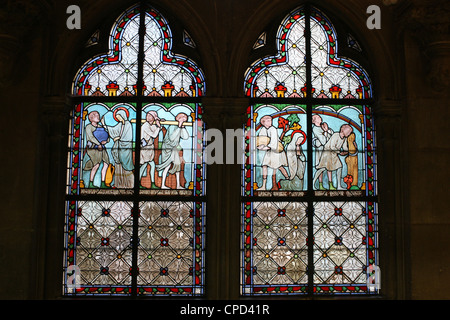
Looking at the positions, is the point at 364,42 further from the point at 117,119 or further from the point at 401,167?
the point at 117,119

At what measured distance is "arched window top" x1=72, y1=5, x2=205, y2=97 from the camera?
18.3ft

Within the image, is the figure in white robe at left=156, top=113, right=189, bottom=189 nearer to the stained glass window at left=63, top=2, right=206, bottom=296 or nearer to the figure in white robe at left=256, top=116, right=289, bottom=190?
the stained glass window at left=63, top=2, right=206, bottom=296

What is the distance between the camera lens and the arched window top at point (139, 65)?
5570 mm

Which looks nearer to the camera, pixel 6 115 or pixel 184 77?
pixel 6 115

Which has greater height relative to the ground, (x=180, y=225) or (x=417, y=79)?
(x=417, y=79)

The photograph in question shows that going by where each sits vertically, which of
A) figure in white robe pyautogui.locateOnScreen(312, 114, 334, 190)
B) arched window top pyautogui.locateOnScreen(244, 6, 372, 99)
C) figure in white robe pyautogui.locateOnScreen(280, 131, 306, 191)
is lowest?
figure in white robe pyautogui.locateOnScreen(280, 131, 306, 191)

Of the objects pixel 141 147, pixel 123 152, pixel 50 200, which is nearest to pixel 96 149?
pixel 123 152

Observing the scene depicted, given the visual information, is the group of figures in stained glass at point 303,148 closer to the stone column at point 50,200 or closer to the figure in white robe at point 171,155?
the figure in white robe at point 171,155

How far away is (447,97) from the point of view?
17.4ft

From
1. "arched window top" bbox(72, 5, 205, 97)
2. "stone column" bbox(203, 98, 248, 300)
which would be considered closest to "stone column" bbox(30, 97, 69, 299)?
"arched window top" bbox(72, 5, 205, 97)

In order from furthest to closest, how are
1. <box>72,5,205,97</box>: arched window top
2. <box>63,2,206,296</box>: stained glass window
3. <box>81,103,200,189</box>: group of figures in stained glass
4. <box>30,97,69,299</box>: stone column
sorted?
<box>72,5,205,97</box>: arched window top
<box>81,103,200,189</box>: group of figures in stained glass
<box>63,2,206,296</box>: stained glass window
<box>30,97,69,299</box>: stone column

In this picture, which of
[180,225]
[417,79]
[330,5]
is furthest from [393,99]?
[180,225]

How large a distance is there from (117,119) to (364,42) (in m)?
2.54

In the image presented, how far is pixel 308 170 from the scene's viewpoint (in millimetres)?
5465
